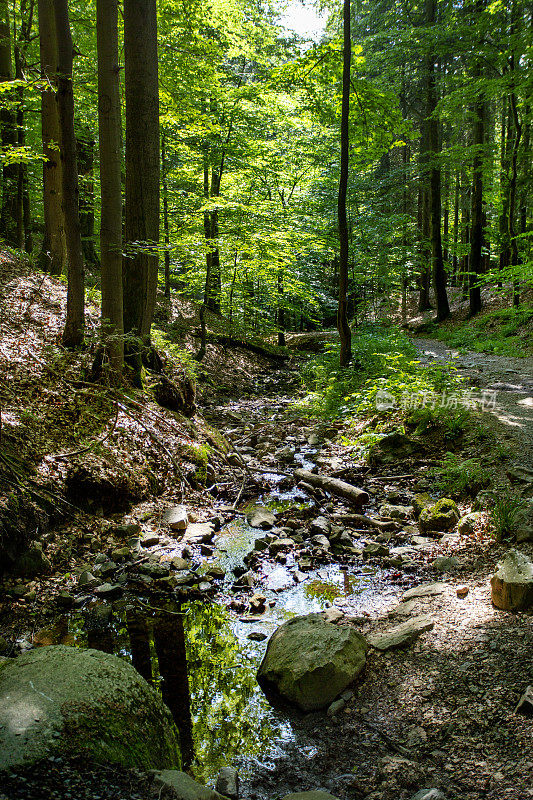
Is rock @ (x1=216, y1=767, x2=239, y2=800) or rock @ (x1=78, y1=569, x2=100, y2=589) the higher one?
rock @ (x1=78, y1=569, x2=100, y2=589)

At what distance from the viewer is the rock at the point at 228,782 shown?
7.79 ft

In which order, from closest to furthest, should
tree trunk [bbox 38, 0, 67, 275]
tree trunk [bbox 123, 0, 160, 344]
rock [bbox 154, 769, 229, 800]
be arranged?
Answer: 1. rock [bbox 154, 769, 229, 800]
2. tree trunk [bbox 123, 0, 160, 344]
3. tree trunk [bbox 38, 0, 67, 275]

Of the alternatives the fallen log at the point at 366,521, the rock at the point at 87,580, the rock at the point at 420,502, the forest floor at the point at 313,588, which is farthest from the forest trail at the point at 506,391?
the rock at the point at 87,580

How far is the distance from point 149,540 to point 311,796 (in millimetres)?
3187

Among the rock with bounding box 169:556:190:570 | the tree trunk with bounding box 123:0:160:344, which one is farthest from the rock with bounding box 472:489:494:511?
the tree trunk with bounding box 123:0:160:344

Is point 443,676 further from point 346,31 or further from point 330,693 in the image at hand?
point 346,31

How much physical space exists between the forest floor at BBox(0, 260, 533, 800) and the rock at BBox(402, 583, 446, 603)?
0.02 metres

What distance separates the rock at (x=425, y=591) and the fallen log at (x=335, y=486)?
2139 mm

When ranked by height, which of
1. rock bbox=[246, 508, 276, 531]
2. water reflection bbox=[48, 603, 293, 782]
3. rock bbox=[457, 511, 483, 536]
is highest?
rock bbox=[457, 511, 483, 536]

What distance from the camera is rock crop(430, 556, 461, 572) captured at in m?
4.36

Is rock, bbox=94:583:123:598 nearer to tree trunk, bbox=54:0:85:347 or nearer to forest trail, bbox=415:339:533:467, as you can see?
tree trunk, bbox=54:0:85:347

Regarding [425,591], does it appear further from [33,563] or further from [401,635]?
[33,563]

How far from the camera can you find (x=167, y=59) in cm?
1040

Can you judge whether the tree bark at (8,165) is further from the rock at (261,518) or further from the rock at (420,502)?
the rock at (420,502)
